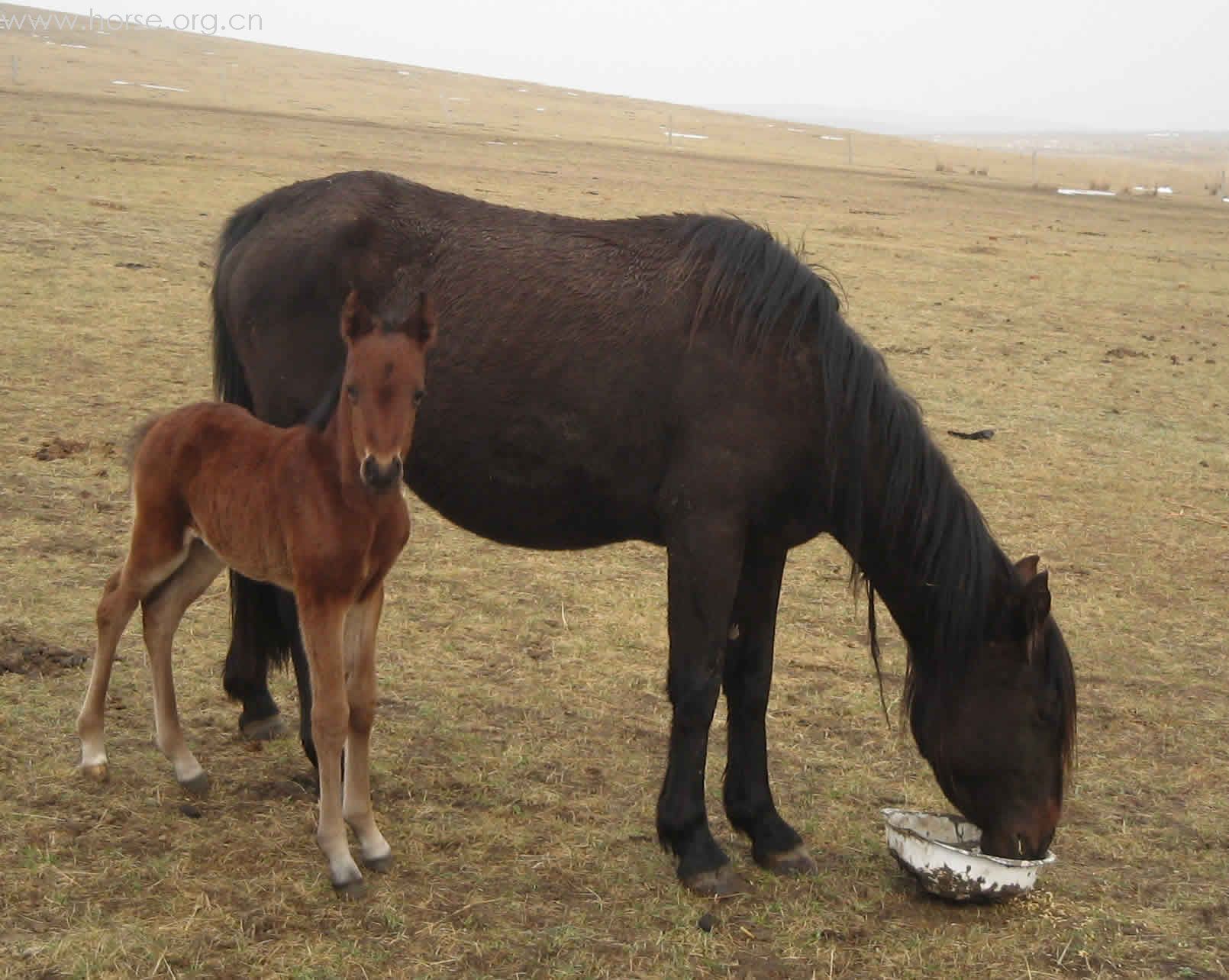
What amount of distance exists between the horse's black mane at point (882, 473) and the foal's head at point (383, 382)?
1.03 metres

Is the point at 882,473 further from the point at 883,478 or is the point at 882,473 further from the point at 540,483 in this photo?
the point at 540,483

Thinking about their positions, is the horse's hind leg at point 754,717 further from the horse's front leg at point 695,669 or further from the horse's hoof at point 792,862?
the horse's front leg at point 695,669

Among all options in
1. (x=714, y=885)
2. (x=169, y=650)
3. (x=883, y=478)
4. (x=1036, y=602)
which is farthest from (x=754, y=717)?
(x=169, y=650)

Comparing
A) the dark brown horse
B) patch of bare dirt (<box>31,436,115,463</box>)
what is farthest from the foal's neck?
patch of bare dirt (<box>31,436,115,463</box>)

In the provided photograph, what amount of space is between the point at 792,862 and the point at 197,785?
2005mm

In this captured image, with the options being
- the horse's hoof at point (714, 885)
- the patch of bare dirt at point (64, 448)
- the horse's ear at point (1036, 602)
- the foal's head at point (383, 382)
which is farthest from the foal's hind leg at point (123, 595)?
the patch of bare dirt at point (64, 448)

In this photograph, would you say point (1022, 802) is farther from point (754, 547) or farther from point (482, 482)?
point (482, 482)

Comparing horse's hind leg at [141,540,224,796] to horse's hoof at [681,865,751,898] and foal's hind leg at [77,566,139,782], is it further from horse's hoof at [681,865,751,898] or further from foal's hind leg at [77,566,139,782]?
horse's hoof at [681,865,751,898]

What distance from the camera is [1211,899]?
4062 mm

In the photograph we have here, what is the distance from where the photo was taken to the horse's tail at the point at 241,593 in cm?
466

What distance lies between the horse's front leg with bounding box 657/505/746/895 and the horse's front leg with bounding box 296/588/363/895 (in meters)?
1.00

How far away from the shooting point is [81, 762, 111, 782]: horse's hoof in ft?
14.0

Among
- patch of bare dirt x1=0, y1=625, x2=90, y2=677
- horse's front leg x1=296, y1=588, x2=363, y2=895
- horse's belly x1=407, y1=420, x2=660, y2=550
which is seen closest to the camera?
horse's front leg x1=296, y1=588, x2=363, y2=895

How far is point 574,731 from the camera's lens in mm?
5043
